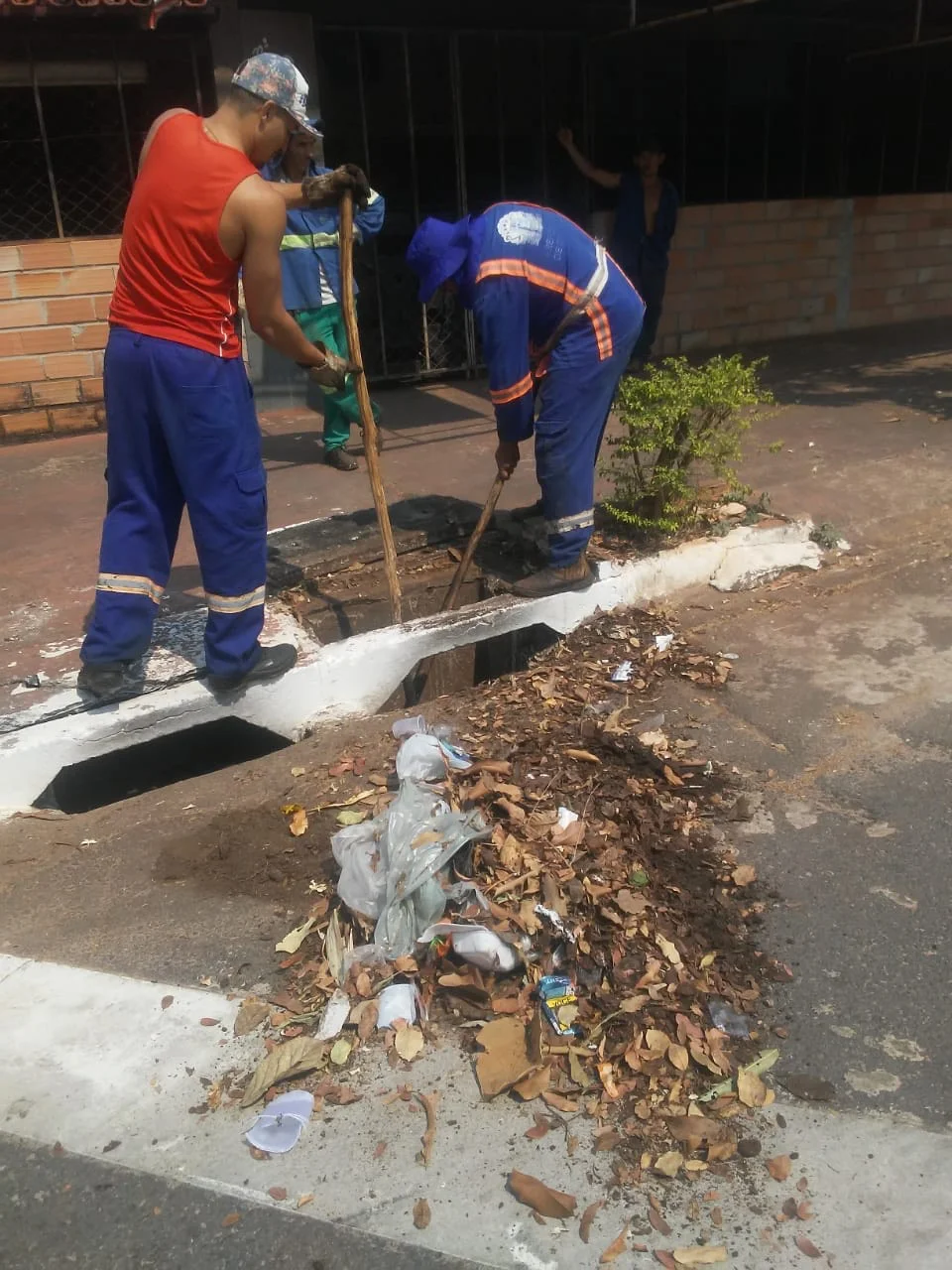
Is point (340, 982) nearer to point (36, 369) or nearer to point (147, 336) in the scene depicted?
point (147, 336)

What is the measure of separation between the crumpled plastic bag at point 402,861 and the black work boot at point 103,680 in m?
1.07

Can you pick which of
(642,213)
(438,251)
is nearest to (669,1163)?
(438,251)

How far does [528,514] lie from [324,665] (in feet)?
5.20

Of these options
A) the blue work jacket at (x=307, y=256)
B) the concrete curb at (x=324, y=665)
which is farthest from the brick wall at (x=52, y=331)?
the concrete curb at (x=324, y=665)

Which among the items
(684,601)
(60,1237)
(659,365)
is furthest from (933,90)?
(60,1237)

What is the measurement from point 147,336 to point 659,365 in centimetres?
669

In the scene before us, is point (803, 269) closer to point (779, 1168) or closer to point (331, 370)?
point (331, 370)

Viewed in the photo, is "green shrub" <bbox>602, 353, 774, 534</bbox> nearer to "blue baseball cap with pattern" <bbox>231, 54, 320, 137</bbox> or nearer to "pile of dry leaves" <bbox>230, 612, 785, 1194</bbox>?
"pile of dry leaves" <bbox>230, 612, 785, 1194</bbox>

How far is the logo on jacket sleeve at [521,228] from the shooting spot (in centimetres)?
393

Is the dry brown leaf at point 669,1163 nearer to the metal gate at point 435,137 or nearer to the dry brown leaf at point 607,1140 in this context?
the dry brown leaf at point 607,1140

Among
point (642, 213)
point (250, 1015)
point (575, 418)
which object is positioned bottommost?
point (250, 1015)

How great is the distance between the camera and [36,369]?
7500mm

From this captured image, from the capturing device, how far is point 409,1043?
8.15 ft

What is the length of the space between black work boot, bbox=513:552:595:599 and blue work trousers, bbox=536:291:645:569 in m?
0.03
